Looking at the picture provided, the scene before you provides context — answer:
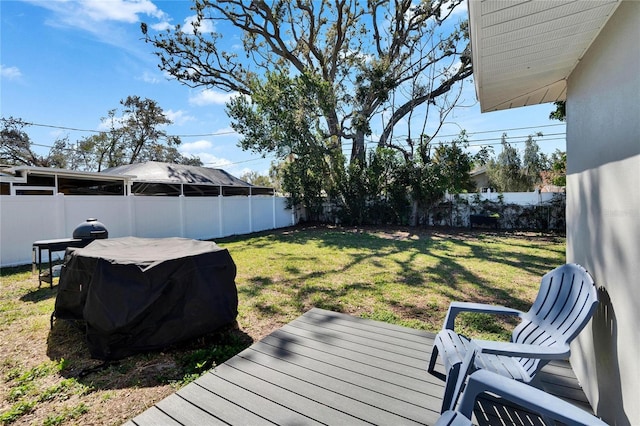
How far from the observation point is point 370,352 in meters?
2.30

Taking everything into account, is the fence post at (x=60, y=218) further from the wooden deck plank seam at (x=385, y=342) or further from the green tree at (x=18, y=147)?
the green tree at (x=18, y=147)

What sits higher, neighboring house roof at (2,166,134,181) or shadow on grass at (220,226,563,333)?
neighboring house roof at (2,166,134,181)

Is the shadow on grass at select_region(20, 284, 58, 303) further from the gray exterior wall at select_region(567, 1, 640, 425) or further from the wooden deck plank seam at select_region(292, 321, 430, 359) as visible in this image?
the gray exterior wall at select_region(567, 1, 640, 425)

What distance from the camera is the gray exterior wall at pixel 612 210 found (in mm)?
1284

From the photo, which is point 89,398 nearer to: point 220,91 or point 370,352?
point 370,352

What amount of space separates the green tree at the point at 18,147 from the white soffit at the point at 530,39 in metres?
24.4

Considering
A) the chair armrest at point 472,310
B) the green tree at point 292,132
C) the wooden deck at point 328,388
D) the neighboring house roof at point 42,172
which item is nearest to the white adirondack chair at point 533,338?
the chair armrest at point 472,310

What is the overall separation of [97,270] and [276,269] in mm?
3496

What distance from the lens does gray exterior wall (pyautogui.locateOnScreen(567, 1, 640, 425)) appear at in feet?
4.21

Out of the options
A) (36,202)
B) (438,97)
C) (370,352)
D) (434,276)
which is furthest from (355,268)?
(438,97)

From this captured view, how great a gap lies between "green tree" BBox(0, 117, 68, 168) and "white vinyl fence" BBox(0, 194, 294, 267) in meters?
16.1

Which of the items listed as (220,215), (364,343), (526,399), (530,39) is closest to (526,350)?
(526,399)

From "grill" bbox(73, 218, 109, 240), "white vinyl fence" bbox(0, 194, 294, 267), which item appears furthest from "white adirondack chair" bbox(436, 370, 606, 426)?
"white vinyl fence" bbox(0, 194, 294, 267)

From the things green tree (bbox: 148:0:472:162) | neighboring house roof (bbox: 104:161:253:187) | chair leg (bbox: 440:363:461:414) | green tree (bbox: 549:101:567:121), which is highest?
green tree (bbox: 148:0:472:162)
